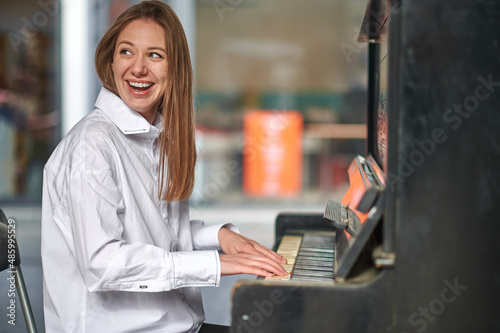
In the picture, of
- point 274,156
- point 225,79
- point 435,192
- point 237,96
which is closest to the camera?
point 435,192

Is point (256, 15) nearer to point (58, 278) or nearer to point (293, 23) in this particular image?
point (293, 23)

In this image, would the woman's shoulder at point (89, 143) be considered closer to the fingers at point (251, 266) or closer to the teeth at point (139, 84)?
the teeth at point (139, 84)

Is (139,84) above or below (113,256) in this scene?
above

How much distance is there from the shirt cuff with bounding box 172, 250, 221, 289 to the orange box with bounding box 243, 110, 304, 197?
5.38 meters

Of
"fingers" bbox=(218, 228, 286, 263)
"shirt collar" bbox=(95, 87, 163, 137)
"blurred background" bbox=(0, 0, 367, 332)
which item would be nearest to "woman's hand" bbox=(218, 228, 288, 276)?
"fingers" bbox=(218, 228, 286, 263)

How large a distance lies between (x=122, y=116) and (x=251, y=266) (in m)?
0.55

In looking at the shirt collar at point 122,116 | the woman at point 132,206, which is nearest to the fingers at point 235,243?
the woman at point 132,206

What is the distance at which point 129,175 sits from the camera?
1428mm

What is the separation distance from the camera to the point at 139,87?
153 centimetres

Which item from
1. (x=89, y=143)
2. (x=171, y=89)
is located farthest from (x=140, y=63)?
(x=89, y=143)

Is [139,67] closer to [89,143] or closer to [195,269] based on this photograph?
[89,143]

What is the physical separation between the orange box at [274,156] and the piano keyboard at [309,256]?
4669 mm

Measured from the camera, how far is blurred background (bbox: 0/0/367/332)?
5.60 m

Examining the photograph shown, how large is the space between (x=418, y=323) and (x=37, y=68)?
556cm
